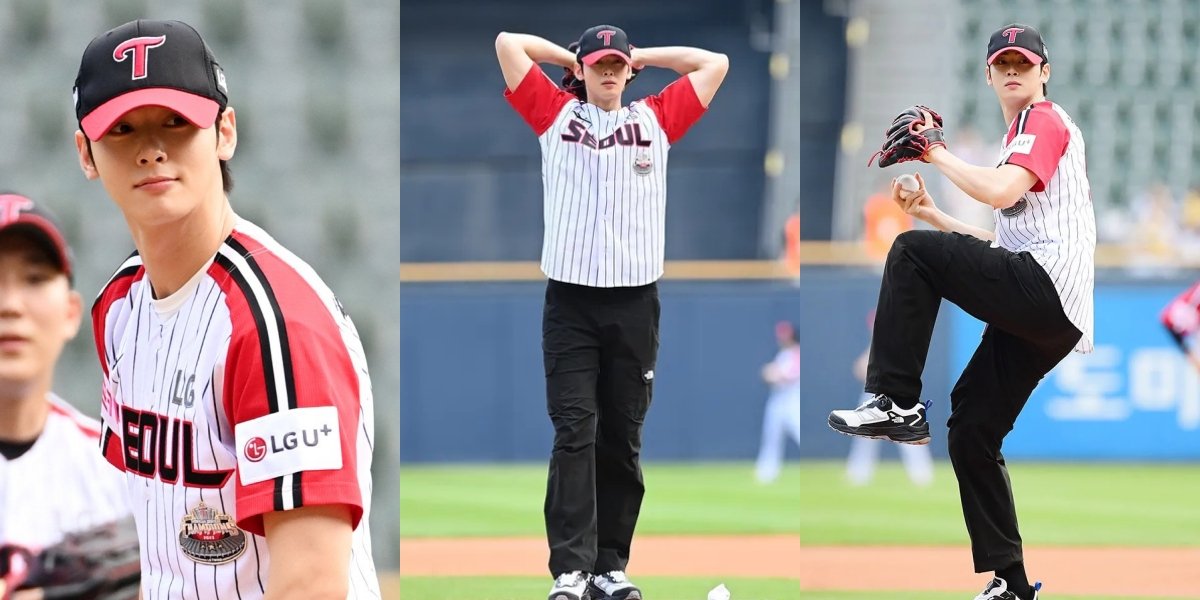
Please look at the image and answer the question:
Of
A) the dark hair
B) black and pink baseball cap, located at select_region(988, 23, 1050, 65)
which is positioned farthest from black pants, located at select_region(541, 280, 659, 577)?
the dark hair

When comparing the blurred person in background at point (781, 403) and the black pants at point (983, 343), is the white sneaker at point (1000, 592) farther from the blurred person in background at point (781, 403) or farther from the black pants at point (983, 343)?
the blurred person in background at point (781, 403)

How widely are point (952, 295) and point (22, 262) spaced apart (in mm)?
2707

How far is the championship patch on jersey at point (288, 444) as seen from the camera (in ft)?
5.50

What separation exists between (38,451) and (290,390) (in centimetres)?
198

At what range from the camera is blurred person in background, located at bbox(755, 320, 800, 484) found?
1119 centimetres

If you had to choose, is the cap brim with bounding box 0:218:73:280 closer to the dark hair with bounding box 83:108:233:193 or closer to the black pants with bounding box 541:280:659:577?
the dark hair with bounding box 83:108:233:193

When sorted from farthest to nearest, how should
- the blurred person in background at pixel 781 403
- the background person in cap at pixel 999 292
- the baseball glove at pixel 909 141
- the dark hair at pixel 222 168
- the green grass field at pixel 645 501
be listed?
the blurred person in background at pixel 781 403
the green grass field at pixel 645 501
the background person in cap at pixel 999 292
the baseball glove at pixel 909 141
the dark hair at pixel 222 168

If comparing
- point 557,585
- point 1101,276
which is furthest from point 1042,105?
point 1101,276

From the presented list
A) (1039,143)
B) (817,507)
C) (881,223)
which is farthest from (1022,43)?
(881,223)

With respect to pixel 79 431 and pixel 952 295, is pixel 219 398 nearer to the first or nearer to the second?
pixel 79 431

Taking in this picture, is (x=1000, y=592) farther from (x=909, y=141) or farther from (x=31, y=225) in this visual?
(x=31, y=225)

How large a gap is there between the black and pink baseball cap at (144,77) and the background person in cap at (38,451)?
134cm

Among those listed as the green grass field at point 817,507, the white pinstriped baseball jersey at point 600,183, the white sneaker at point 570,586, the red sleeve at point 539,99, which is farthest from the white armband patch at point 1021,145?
the green grass field at point 817,507

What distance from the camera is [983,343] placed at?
4.33 metres
